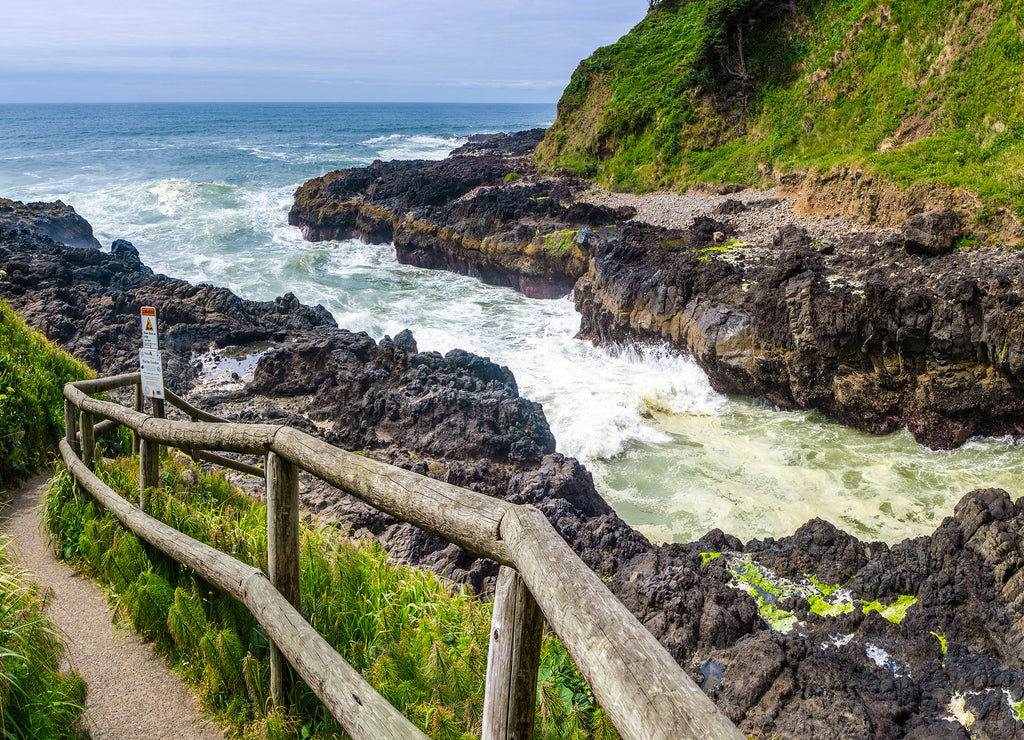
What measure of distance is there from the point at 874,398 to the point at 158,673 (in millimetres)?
10643

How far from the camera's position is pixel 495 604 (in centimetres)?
172

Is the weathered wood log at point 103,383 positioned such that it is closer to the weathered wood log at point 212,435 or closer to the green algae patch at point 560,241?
the weathered wood log at point 212,435

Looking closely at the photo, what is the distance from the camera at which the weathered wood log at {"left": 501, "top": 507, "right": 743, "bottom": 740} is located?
1.17m

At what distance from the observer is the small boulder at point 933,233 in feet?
38.2

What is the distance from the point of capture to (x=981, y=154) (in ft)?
45.8

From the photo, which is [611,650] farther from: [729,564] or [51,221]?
[51,221]

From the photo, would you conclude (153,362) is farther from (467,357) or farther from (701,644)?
(467,357)

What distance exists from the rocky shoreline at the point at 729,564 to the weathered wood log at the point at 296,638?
8.42 ft

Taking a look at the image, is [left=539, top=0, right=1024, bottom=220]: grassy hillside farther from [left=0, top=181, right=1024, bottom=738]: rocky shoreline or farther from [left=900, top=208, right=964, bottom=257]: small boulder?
[left=0, top=181, right=1024, bottom=738]: rocky shoreline

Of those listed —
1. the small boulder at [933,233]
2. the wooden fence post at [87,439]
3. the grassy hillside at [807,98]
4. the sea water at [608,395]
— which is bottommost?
the sea water at [608,395]

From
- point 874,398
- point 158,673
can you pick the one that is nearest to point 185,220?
point 874,398

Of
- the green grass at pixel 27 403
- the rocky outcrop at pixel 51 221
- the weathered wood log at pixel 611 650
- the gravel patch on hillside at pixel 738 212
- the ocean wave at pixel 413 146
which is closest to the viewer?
the weathered wood log at pixel 611 650

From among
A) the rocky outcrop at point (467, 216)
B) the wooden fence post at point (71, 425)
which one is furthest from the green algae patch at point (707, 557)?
the rocky outcrop at point (467, 216)

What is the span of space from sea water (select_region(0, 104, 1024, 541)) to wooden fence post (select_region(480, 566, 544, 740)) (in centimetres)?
668
